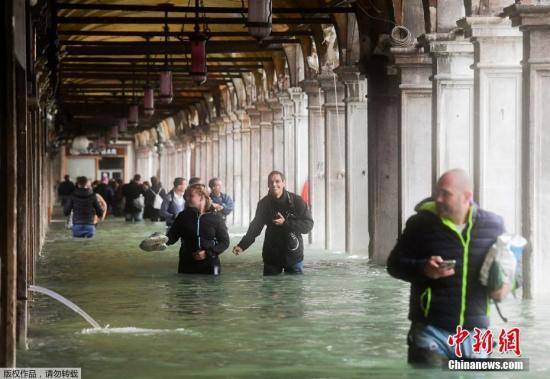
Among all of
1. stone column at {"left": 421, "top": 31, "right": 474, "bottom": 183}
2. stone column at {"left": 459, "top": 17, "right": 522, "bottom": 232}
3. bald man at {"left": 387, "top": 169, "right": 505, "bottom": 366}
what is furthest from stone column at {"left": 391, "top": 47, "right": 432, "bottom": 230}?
bald man at {"left": 387, "top": 169, "right": 505, "bottom": 366}

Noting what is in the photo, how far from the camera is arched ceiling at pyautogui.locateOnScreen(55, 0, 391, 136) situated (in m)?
23.4

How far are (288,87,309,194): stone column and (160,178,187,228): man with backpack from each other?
310 inches

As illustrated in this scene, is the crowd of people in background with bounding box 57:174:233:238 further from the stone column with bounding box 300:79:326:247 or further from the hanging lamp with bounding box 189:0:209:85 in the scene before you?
the stone column with bounding box 300:79:326:247

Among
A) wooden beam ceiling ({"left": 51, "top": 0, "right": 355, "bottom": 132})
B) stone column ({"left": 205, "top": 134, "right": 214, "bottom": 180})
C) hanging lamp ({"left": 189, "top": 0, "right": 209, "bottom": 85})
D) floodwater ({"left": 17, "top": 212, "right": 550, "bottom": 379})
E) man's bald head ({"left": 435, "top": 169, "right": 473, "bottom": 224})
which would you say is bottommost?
floodwater ({"left": 17, "top": 212, "right": 550, "bottom": 379})

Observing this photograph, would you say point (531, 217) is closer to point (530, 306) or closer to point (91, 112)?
point (530, 306)

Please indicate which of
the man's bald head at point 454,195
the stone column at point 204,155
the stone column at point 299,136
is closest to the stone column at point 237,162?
the stone column at point 204,155

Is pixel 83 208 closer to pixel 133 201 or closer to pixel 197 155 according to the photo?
pixel 133 201

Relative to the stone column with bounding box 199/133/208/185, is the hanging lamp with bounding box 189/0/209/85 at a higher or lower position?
higher

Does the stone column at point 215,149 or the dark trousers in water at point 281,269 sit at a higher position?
the stone column at point 215,149

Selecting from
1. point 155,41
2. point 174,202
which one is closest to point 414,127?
point 174,202

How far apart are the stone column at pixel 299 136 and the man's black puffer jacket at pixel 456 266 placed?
22.6m

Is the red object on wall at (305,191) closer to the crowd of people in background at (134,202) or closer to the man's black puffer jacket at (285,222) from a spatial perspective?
the crowd of people in background at (134,202)

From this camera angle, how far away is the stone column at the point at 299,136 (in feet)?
101

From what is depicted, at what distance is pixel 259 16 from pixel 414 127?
388 cm
